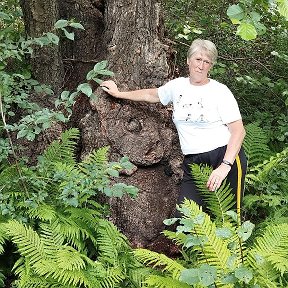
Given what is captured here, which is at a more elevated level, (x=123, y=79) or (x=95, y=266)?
(x=123, y=79)

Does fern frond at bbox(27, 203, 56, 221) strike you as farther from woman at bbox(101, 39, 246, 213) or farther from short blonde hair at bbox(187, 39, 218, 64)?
short blonde hair at bbox(187, 39, 218, 64)

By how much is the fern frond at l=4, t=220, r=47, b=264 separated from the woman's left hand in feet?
4.62

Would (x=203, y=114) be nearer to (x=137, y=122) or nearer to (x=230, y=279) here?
(x=137, y=122)

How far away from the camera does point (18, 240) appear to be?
12.2ft

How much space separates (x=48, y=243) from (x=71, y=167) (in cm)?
65

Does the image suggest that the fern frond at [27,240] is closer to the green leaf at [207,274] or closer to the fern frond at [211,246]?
the fern frond at [211,246]

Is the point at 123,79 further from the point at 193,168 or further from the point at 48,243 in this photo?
the point at 48,243

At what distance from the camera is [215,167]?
4.32 m

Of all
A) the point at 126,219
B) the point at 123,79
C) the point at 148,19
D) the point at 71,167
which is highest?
the point at 148,19

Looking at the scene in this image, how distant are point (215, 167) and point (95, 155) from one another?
100cm

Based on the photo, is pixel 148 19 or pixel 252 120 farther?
pixel 252 120

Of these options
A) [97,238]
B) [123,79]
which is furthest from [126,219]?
[123,79]

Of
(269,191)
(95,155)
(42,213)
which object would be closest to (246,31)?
(95,155)

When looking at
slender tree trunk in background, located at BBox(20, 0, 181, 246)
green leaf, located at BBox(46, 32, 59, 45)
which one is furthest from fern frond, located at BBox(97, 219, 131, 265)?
green leaf, located at BBox(46, 32, 59, 45)
